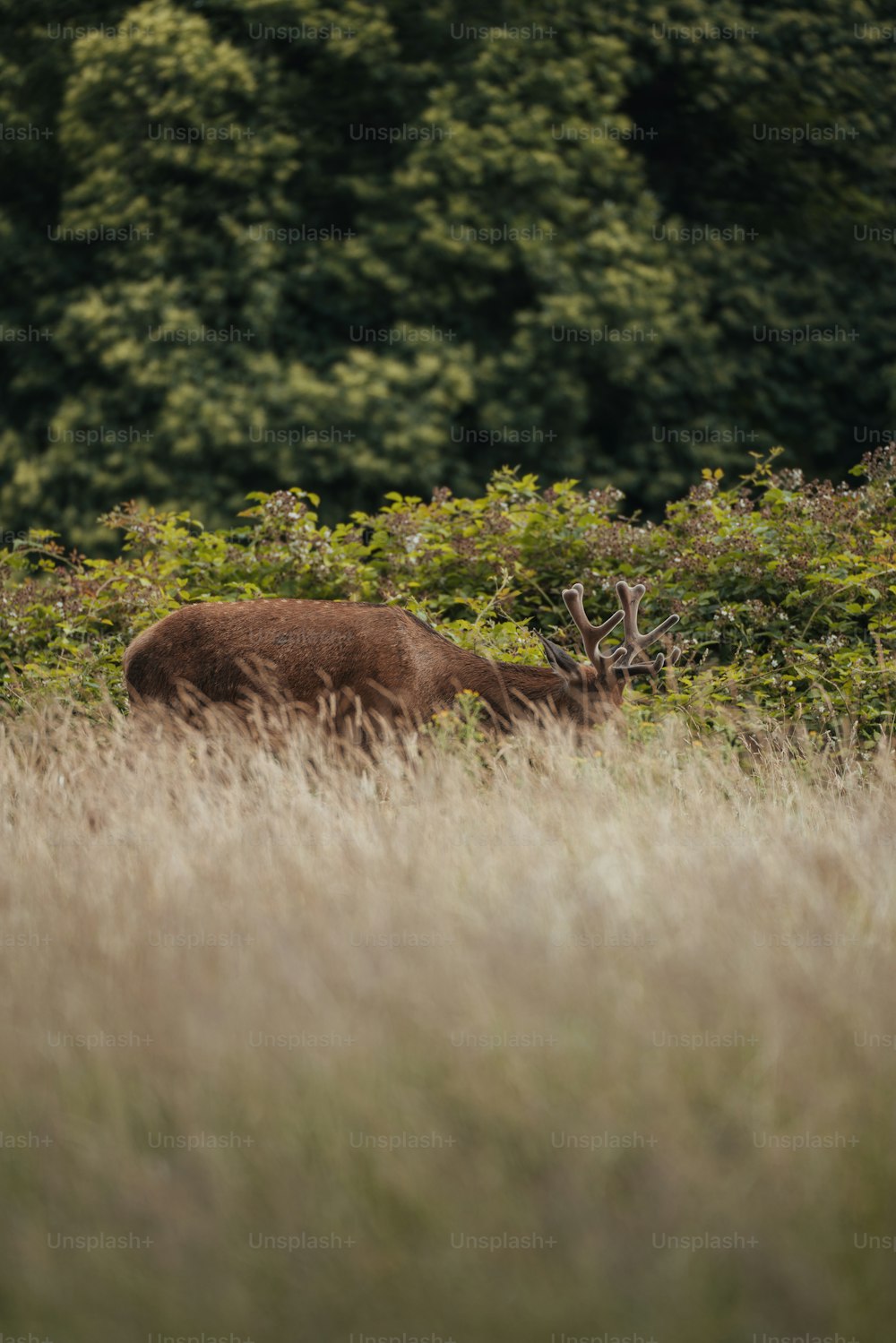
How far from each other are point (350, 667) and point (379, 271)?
335 inches

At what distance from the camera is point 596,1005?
410 centimetres

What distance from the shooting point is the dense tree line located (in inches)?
589

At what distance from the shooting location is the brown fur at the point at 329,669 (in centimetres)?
794

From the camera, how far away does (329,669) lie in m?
7.98

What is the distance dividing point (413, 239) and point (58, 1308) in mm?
13801

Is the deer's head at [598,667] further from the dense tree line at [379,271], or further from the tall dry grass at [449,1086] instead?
the dense tree line at [379,271]

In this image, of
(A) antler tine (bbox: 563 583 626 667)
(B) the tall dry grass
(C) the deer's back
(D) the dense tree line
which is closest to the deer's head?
(A) antler tine (bbox: 563 583 626 667)

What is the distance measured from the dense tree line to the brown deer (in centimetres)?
676

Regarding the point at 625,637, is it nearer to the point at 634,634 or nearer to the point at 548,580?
the point at 634,634

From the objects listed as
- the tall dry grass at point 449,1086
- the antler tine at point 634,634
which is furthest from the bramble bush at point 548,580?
the tall dry grass at point 449,1086

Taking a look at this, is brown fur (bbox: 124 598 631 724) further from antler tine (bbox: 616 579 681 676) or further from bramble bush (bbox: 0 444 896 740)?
bramble bush (bbox: 0 444 896 740)

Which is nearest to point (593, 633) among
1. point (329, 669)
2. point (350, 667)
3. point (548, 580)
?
point (350, 667)

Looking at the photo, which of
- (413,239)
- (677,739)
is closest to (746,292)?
(413,239)

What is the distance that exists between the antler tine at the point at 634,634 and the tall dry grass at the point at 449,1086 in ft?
6.92
